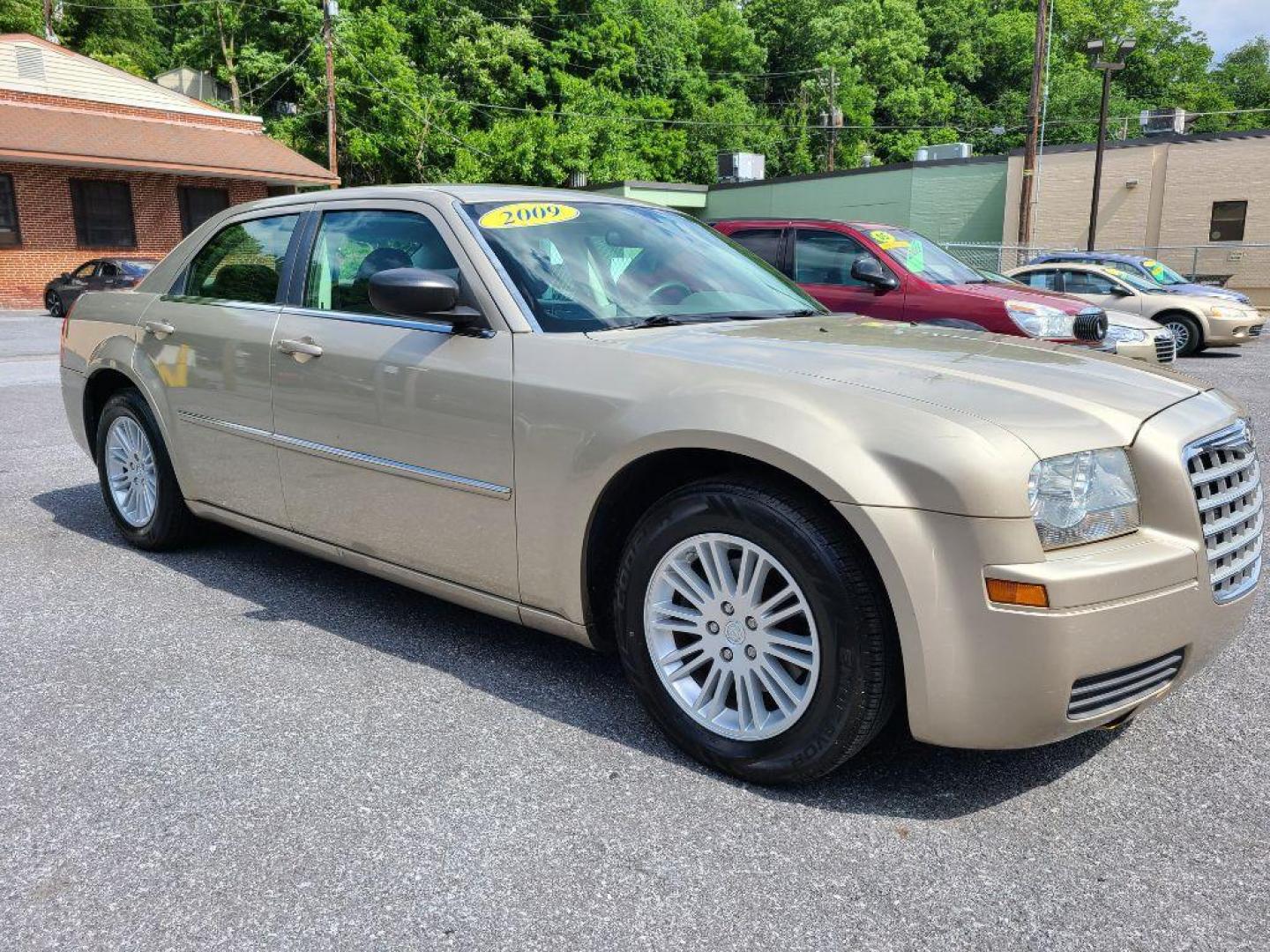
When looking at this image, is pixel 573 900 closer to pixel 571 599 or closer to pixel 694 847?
pixel 694 847

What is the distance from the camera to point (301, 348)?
3.80m

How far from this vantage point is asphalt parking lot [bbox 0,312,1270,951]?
7.23ft

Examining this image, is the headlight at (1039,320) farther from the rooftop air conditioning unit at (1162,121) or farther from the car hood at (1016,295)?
the rooftop air conditioning unit at (1162,121)

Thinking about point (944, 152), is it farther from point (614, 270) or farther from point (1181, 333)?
point (614, 270)

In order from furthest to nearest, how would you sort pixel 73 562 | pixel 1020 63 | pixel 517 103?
pixel 1020 63, pixel 517 103, pixel 73 562

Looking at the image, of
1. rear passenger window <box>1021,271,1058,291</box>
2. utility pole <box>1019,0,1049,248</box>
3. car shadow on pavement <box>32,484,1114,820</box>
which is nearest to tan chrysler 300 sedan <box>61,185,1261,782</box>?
car shadow on pavement <box>32,484,1114,820</box>

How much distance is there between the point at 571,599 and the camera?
3.12 metres

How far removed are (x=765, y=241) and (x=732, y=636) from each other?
7309 millimetres

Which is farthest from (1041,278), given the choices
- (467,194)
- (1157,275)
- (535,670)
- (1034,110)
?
(535,670)

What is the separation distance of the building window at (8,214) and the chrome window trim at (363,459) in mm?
27141

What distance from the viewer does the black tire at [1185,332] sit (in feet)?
50.2

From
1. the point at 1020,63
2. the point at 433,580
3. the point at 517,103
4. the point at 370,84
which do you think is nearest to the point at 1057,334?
the point at 433,580

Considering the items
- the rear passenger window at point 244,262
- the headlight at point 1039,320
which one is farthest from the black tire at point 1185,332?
the rear passenger window at point 244,262

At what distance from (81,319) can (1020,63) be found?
259 ft
